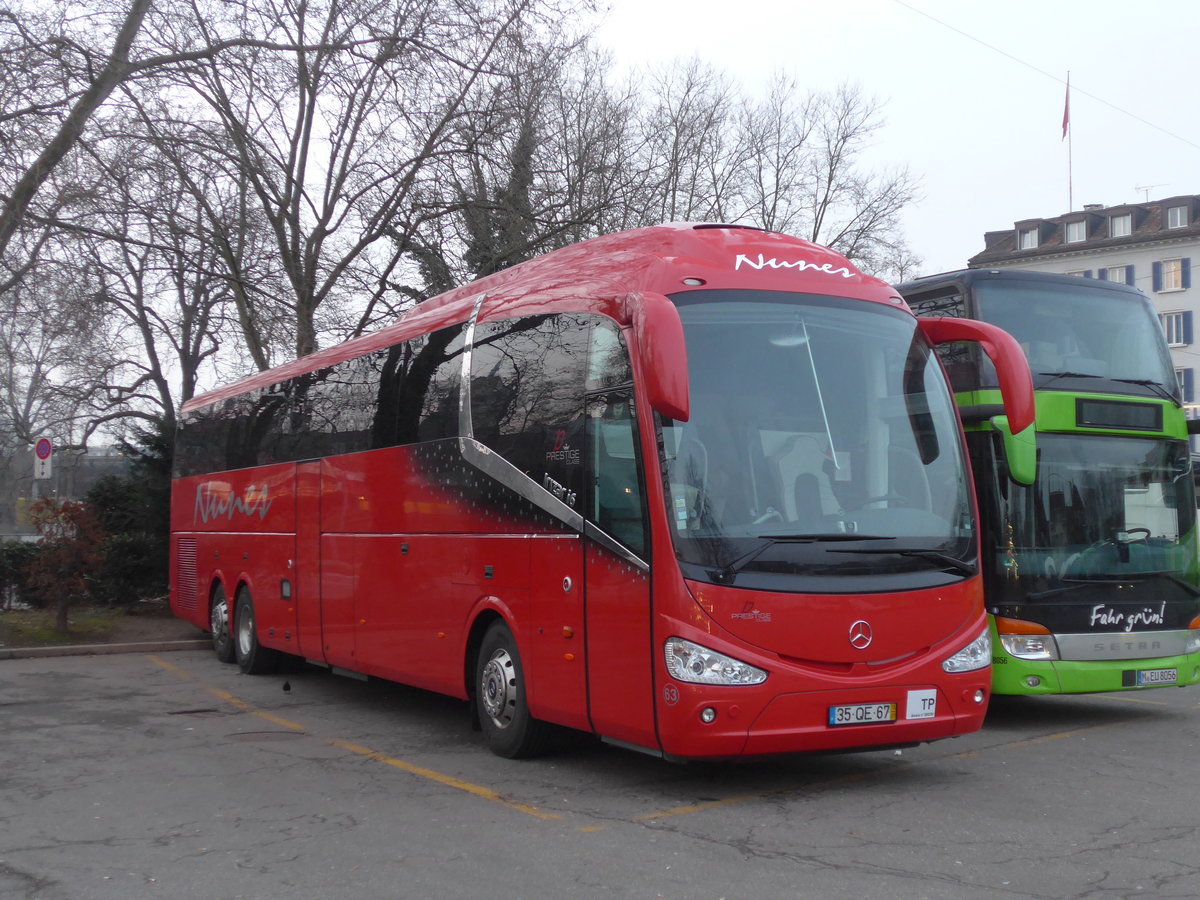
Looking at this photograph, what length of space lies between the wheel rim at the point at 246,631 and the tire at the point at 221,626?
486mm

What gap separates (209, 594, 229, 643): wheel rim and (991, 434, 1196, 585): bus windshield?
1006 cm

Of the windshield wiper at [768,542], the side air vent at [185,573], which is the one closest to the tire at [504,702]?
the windshield wiper at [768,542]

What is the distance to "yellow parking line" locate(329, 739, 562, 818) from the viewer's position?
7484 millimetres

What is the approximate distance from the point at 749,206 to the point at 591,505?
34410mm

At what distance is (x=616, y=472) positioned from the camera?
25.8ft

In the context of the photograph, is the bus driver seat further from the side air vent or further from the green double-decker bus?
the side air vent

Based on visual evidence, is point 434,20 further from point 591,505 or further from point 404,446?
point 591,505

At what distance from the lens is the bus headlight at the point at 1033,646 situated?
10422 mm

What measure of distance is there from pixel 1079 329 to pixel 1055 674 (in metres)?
3.20

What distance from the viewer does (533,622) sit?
870 cm

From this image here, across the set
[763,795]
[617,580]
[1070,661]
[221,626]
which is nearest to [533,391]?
[617,580]

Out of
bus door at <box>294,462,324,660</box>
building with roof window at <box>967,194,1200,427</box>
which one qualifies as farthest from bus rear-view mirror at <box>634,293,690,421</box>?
building with roof window at <box>967,194,1200,427</box>

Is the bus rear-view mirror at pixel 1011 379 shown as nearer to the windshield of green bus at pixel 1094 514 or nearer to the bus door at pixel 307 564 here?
the windshield of green bus at pixel 1094 514

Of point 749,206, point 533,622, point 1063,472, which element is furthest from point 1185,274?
point 533,622
